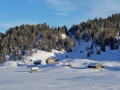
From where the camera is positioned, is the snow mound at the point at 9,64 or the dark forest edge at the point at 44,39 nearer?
the snow mound at the point at 9,64

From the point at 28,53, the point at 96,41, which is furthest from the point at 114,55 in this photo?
the point at 28,53

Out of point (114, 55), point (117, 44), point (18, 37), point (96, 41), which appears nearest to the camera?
point (114, 55)

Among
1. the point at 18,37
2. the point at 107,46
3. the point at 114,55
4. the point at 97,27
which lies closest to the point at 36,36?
the point at 18,37

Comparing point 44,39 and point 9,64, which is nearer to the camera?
point 9,64

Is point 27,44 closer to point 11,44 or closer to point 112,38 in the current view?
point 11,44

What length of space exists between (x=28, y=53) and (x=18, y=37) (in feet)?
52.8

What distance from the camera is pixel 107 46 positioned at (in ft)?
512

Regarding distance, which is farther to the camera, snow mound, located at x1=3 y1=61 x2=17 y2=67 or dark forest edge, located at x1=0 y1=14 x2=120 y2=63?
dark forest edge, located at x1=0 y1=14 x2=120 y2=63

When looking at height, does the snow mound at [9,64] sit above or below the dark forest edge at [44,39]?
below

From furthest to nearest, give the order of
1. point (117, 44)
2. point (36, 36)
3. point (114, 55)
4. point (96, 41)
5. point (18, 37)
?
point (36, 36)
point (18, 37)
point (96, 41)
point (117, 44)
point (114, 55)

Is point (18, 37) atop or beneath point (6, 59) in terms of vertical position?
atop

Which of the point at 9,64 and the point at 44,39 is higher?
the point at 44,39

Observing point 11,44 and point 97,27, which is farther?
point 97,27

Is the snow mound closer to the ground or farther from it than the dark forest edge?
closer to the ground
